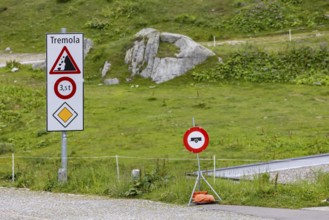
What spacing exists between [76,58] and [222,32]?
36.1 meters

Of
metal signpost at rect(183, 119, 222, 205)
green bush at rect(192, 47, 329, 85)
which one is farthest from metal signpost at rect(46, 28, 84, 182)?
green bush at rect(192, 47, 329, 85)

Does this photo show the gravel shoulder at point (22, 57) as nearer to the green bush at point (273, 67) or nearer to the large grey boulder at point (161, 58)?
the large grey boulder at point (161, 58)

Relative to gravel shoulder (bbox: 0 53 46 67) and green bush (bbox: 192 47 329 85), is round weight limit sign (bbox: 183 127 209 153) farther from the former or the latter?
gravel shoulder (bbox: 0 53 46 67)

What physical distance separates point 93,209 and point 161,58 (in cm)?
2763

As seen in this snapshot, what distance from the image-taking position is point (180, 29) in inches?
2422

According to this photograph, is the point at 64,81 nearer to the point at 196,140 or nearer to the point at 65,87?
the point at 65,87

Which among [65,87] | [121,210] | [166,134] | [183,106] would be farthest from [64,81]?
[183,106]

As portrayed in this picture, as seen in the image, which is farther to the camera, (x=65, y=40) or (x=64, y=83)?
(x=64, y=83)

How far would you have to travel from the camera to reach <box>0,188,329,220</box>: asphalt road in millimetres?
17969

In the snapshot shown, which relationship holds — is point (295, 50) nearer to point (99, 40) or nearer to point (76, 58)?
point (99, 40)

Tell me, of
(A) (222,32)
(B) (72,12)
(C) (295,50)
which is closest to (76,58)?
(C) (295,50)

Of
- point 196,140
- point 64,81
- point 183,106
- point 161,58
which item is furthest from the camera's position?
point 161,58

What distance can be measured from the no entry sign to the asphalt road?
292cm

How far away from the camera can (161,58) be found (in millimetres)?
47156
